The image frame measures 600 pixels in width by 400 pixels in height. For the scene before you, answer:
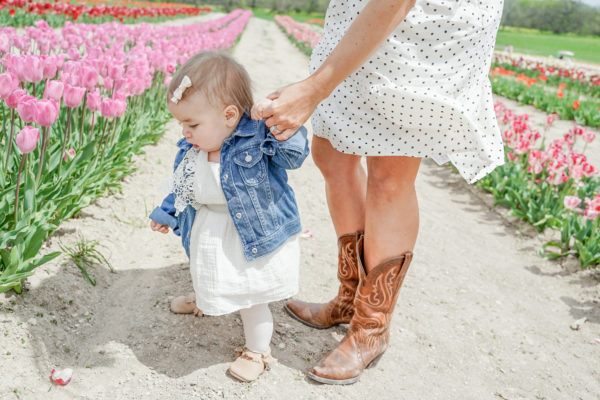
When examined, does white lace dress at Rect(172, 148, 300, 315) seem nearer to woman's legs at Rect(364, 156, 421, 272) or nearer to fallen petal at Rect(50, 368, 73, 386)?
woman's legs at Rect(364, 156, 421, 272)

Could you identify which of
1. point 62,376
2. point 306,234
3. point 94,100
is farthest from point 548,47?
point 62,376

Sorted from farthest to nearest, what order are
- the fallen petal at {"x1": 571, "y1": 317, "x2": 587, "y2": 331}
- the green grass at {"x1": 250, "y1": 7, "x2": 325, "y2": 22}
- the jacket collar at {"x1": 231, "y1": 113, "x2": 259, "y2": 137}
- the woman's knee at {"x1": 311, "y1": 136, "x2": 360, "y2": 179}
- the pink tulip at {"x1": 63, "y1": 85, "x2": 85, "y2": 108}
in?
the green grass at {"x1": 250, "y1": 7, "x2": 325, "y2": 22}, the fallen petal at {"x1": 571, "y1": 317, "x2": 587, "y2": 331}, the pink tulip at {"x1": 63, "y1": 85, "x2": 85, "y2": 108}, the woman's knee at {"x1": 311, "y1": 136, "x2": 360, "y2": 179}, the jacket collar at {"x1": 231, "y1": 113, "x2": 259, "y2": 137}

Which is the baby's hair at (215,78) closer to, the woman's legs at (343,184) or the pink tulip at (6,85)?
the woman's legs at (343,184)

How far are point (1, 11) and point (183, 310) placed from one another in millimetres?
10263

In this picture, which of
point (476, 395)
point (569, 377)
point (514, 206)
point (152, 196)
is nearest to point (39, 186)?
point (152, 196)

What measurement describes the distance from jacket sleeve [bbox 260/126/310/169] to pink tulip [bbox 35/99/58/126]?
829mm

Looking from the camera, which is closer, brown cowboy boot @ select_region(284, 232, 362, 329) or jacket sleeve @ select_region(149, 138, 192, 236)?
jacket sleeve @ select_region(149, 138, 192, 236)

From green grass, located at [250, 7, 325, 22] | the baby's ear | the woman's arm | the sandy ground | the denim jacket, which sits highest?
the woman's arm

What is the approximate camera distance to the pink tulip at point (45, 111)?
6.62 feet

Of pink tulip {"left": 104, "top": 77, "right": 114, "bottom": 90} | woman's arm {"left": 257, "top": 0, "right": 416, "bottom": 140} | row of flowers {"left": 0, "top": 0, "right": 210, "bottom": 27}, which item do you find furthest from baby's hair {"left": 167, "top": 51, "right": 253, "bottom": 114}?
row of flowers {"left": 0, "top": 0, "right": 210, "bottom": 27}

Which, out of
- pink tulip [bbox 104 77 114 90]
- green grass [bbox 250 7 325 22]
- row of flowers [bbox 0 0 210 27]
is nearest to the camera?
pink tulip [bbox 104 77 114 90]

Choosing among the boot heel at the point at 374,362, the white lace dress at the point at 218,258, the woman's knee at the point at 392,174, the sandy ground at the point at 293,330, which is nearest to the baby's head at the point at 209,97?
the white lace dress at the point at 218,258

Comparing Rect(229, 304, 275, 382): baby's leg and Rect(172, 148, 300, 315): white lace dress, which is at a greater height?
Rect(172, 148, 300, 315): white lace dress

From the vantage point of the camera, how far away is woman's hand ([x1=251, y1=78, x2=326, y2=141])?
1.61 metres
